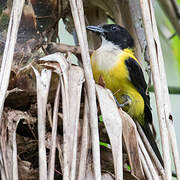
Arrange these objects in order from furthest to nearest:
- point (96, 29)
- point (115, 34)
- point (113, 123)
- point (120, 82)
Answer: point (115, 34)
point (96, 29)
point (120, 82)
point (113, 123)

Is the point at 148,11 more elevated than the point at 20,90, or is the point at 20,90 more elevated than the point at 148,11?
the point at 148,11

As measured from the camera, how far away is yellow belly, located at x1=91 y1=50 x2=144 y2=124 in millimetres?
2814

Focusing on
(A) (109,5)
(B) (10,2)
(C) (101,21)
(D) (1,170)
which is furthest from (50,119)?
(C) (101,21)

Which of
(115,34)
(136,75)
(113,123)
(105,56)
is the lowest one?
(113,123)

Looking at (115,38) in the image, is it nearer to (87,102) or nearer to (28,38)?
(28,38)

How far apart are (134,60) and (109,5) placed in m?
0.48

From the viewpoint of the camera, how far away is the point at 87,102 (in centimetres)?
166

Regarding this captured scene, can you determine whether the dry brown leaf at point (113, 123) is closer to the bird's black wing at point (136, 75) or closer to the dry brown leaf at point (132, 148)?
the dry brown leaf at point (132, 148)

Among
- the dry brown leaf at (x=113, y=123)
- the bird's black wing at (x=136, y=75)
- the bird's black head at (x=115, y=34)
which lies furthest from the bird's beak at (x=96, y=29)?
the dry brown leaf at (x=113, y=123)

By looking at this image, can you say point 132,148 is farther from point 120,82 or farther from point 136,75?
point 136,75

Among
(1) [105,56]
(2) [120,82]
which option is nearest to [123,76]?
(2) [120,82]

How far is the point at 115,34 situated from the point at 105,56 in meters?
0.35

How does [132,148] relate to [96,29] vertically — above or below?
below

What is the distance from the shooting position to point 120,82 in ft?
9.34
